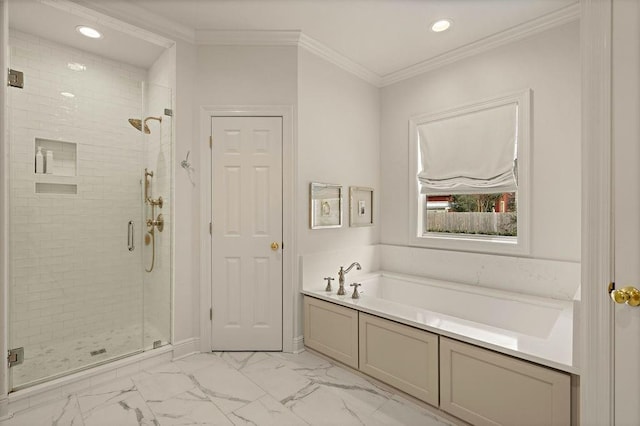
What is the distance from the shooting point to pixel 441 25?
2.65 metres

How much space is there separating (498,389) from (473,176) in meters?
1.89

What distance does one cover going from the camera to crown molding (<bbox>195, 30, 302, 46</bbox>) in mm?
2764

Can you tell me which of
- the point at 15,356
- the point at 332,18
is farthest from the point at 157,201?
the point at 332,18

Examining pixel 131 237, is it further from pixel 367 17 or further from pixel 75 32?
pixel 367 17

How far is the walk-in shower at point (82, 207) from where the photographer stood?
216 centimetres

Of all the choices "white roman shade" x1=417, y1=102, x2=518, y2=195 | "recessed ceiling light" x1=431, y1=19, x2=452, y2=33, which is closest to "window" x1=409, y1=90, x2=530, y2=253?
"white roman shade" x1=417, y1=102, x2=518, y2=195

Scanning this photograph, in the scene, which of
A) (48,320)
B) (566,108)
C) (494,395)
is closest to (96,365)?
(48,320)

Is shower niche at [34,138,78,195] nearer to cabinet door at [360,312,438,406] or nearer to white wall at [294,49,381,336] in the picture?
white wall at [294,49,381,336]

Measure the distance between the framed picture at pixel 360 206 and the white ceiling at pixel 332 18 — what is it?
1.40 m

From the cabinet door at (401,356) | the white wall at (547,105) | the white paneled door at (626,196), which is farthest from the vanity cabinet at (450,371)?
the white wall at (547,105)

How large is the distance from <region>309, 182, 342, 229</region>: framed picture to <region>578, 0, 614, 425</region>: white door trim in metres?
1.98

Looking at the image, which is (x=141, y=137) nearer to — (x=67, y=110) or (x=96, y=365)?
(x=67, y=110)

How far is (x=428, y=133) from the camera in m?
3.34

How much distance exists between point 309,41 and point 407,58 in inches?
40.1
